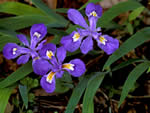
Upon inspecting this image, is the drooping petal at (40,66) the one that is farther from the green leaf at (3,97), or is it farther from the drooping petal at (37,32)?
the green leaf at (3,97)

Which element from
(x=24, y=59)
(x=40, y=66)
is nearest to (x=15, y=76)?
(x=24, y=59)

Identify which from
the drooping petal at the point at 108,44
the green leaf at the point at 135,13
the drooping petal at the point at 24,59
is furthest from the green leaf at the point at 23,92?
the green leaf at the point at 135,13

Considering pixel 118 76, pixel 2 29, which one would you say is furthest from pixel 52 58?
pixel 118 76

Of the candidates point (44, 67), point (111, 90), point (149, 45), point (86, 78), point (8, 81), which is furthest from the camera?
point (149, 45)

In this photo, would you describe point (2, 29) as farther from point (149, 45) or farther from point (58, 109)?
point (149, 45)

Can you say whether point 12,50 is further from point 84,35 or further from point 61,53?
point 84,35

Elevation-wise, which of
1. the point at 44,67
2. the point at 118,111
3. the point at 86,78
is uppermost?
the point at 44,67

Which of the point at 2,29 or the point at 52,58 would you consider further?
the point at 2,29

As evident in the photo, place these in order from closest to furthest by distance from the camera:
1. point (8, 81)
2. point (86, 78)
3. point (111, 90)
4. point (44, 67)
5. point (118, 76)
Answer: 1. point (44, 67)
2. point (8, 81)
3. point (86, 78)
4. point (111, 90)
5. point (118, 76)
